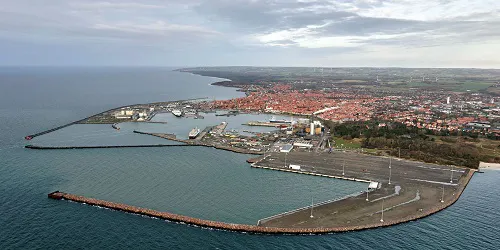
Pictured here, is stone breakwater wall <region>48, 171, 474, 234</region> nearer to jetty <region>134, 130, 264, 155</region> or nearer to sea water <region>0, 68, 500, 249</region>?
sea water <region>0, 68, 500, 249</region>

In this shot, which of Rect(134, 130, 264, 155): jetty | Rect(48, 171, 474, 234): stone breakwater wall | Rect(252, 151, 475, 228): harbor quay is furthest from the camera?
Rect(134, 130, 264, 155): jetty

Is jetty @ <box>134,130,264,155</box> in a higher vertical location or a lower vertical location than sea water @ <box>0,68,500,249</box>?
higher

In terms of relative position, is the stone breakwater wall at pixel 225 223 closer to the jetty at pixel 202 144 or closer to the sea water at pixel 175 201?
the sea water at pixel 175 201

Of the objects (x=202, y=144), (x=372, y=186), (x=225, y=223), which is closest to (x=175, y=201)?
(x=225, y=223)

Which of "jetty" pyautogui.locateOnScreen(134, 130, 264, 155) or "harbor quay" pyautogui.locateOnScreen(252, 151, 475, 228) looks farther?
"jetty" pyautogui.locateOnScreen(134, 130, 264, 155)

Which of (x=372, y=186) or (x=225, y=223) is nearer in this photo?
(x=225, y=223)

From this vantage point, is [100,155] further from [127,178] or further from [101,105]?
[101,105]

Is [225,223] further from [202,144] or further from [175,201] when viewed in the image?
[202,144]

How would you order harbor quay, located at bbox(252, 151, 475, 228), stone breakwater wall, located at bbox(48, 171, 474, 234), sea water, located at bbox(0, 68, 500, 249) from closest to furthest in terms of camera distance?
sea water, located at bbox(0, 68, 500, 249)
stone breakwater wall, located at bbox(48, 171, 474, 234)
harbor quay, located at bbox(252, 151, 475, 228)

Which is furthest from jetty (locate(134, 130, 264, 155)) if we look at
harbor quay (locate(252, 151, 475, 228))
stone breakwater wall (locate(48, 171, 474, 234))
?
stone breakwater wall (locate(48, 171, 474, 234))

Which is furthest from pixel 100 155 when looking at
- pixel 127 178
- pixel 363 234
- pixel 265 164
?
pixel 363 234

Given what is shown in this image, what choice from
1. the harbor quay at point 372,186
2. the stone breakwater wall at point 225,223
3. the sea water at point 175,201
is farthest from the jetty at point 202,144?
the stone breakwater wall at point 225,223

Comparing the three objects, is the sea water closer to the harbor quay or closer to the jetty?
the harbor quay
